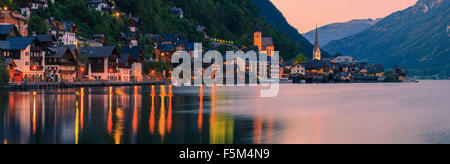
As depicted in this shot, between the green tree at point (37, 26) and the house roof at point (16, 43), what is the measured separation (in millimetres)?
18934

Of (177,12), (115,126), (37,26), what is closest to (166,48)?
(37,26)

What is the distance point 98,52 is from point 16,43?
927 inches

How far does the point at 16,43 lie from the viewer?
8144 centimetres

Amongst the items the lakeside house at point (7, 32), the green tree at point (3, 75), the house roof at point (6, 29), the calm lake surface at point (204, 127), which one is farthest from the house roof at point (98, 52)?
the calm lake surface at point (204, 127)

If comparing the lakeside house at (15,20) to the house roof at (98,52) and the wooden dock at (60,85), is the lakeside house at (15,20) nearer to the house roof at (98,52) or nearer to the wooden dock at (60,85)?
the house roof at (98,52)

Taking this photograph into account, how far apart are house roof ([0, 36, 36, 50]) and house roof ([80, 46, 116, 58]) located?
70.3 feet

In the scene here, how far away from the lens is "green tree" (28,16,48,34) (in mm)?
100938

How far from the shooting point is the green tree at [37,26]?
10094 centimetres

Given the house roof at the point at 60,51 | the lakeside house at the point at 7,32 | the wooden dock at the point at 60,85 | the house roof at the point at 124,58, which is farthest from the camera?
the house roof at the point at 124,58

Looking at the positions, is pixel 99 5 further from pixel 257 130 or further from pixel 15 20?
pixel 257 130

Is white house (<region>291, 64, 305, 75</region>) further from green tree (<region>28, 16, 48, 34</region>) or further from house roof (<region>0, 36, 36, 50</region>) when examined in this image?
house roof (<region>0, 36, 36, 50</region>)
